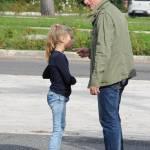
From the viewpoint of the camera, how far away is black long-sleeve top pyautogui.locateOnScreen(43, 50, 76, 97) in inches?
271

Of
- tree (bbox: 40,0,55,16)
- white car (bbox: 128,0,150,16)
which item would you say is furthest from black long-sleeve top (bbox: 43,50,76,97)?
white car (bbox: 128,0,150,16)

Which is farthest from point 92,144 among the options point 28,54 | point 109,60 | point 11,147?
point 28,54

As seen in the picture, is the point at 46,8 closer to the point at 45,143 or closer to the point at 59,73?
the point at 45,143

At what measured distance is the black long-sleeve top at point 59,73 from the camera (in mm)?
6871

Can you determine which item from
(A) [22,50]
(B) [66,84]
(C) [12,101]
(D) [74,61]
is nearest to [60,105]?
(B) [66,84]

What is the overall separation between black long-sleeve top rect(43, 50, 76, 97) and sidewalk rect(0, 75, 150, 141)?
6.45 ft

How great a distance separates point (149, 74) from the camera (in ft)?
53.1

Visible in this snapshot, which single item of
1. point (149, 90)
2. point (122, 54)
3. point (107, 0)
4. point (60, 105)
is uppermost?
point (107, 0)

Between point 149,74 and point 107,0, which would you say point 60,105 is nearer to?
point 107,0

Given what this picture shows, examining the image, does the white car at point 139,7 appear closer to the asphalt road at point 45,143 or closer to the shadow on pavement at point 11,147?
the asphalt road at point 45,143

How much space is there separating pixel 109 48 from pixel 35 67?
35.3 feet

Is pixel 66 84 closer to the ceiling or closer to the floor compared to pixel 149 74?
closer to the ceiling

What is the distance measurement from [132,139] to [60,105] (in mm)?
1885

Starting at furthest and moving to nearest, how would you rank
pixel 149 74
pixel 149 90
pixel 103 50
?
1. pixel 149 74
2. pixel 149 90
3. pixel 103 50
